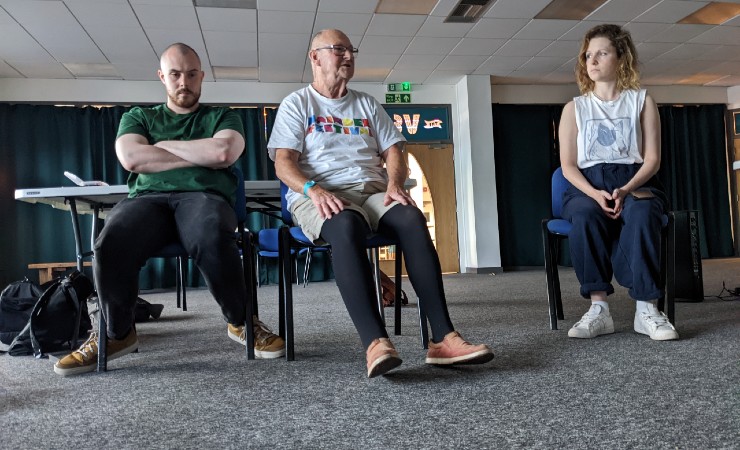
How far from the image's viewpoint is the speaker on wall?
2771 millimetres

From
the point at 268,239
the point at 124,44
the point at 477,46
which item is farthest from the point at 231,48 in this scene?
the point at 268,239

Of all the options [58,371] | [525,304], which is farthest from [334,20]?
[58,371]

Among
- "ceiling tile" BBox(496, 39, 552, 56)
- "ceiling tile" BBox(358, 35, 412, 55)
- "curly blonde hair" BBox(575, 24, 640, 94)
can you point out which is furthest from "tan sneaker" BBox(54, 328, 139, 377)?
"ceiling tile" BBox(496, 39, 552, 56)

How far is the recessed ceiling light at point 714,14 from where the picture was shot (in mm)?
5000

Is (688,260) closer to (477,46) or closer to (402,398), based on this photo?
(402,398)

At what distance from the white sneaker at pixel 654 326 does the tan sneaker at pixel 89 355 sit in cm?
158

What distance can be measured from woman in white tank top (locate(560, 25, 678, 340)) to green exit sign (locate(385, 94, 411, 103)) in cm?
489

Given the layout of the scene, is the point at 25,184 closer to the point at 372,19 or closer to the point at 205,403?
the point at 372,19

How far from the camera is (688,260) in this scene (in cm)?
292

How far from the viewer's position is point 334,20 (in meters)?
4.90

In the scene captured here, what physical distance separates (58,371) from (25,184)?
551 centimetres

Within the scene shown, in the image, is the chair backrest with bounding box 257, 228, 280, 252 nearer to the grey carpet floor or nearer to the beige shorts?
the grey carpet floor

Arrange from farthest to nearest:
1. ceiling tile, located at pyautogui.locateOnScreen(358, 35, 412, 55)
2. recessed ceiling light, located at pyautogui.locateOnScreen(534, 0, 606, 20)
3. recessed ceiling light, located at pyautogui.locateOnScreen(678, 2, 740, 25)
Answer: ceiling tile, located at pyautogui.locateOnScreen(358, 35, 412, 55) → recessed ceiling light, located at pyautogui.locateOnScreen(678, 2, 740, 25) → recessed ceiling light, located at pyautogui.locateOnScreen(534, 0, 606, 20)

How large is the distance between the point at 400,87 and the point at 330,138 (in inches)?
211
